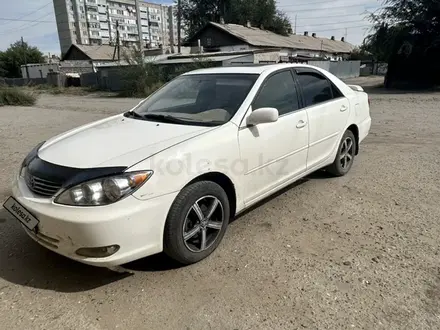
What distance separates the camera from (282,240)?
118 inches

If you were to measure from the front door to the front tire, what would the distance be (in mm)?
357

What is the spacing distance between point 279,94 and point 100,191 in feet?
6.99

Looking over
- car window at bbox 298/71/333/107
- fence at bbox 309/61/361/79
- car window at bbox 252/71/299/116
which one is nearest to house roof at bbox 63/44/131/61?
fence at bbox 309/61/361/79

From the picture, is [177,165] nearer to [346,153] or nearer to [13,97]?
[346,153]

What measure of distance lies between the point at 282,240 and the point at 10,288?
2236mm

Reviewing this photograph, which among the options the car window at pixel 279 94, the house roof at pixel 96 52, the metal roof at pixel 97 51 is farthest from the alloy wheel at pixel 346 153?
the metal roof at pixel 97 51

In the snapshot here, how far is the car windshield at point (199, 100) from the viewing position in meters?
3.02

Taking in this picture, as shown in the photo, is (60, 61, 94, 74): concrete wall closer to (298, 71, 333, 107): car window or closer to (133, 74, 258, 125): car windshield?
(133, 74, 258, 125): car windshield

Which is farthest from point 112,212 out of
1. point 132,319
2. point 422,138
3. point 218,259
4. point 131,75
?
point 131,75

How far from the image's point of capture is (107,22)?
82.4 meters

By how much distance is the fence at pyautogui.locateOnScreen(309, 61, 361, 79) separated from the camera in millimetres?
29812

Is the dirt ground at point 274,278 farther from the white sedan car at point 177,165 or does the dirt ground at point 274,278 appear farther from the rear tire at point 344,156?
the rear tire at point 344,156

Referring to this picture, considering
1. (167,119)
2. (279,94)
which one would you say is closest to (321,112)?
(279,94)

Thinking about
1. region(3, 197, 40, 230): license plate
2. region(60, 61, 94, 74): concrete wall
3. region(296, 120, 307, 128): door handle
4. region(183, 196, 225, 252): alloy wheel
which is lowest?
region(183, 196, 225, 252): alloy wheel
